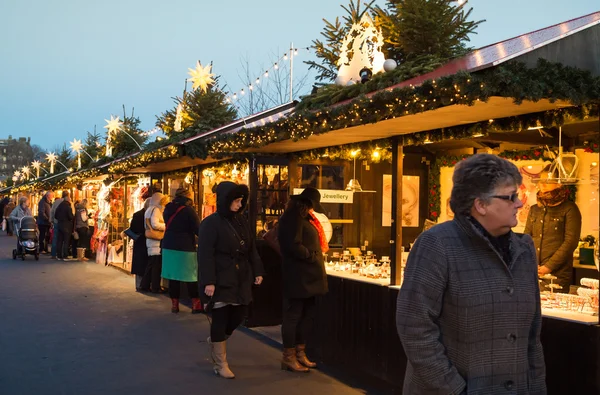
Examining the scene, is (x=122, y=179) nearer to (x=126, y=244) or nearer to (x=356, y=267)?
(x=126, y=244)

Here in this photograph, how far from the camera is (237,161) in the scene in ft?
33.1

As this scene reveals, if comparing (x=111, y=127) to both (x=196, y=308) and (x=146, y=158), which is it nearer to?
(x=146, y=158)

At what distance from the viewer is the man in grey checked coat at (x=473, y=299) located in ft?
8.96

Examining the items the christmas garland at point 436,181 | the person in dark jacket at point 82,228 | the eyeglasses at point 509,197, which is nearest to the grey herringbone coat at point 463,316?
the eyeglasses at point 509,197

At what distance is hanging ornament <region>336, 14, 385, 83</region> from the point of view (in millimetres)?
7098

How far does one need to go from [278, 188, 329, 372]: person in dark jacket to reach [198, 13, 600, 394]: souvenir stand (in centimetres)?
44

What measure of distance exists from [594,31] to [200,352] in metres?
5.21

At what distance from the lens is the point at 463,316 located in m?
2.74

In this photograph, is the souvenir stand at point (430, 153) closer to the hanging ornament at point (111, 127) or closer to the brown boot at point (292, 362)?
the brown boot at point (292, 362)

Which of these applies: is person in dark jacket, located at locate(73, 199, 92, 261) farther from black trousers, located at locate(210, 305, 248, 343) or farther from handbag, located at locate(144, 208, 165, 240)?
black trousers, located at locate(210, 305, 248, 343)

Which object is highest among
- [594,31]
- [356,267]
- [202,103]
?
[202,103]

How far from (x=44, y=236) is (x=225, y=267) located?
17.2 meters

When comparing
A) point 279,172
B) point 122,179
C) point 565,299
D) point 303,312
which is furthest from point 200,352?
point 122,179

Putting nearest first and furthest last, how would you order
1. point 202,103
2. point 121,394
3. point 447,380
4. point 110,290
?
point 447,380 → point 121,394 → point 110,290 → point 202,103
